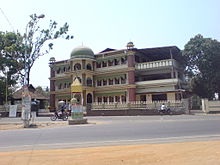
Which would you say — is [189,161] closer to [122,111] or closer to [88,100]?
[122,111]

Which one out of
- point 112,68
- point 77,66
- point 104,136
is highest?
point 77,66

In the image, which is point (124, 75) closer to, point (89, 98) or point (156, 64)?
point (156, 64)

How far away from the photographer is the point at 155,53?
51750mm

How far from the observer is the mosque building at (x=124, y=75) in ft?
151

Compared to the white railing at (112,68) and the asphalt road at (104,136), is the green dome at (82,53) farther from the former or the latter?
the asphalt road at (104,136)

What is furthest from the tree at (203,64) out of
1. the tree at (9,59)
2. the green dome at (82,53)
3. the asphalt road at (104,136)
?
the asphalt road at (104,136)

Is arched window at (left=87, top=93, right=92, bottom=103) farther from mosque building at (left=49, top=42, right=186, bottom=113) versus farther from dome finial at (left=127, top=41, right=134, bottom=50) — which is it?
dome finial at (left=127, top=41, right=134, bottom=50)

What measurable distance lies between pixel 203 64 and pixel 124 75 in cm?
1145

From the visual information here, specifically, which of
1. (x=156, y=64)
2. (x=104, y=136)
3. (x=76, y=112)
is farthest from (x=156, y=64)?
(x=104, y=136)

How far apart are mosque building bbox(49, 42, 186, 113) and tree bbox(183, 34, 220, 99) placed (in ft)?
6.34

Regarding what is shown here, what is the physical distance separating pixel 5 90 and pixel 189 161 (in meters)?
44.1

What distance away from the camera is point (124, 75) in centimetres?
4928

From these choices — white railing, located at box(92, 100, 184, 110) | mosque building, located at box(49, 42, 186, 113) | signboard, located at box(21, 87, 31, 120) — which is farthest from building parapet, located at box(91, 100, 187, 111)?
signboard, located at box(21, 87, 31, 120)

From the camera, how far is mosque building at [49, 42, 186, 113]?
45.9 meters
